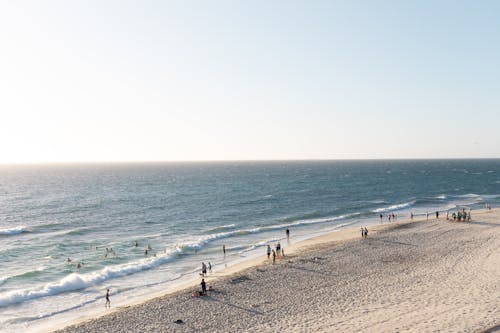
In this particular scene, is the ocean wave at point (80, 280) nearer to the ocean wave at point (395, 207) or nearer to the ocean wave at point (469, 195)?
the ocean wave at point (395, 207)

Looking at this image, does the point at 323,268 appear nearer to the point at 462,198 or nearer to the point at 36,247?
the point at 36,247

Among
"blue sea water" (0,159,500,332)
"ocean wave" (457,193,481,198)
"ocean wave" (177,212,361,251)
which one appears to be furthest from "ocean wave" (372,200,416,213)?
"ocean wave" (457,193,481,198)

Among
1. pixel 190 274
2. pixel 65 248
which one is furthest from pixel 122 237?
pixel 190 274

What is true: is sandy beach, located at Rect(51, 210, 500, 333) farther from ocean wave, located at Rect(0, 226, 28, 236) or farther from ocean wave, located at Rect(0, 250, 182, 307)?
ocean wave, located at Rect(0, 226, 28, 236)

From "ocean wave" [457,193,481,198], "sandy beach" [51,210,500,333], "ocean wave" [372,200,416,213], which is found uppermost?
"sandy beach" [51,210,500,333]

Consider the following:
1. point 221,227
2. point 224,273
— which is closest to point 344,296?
point 224,273

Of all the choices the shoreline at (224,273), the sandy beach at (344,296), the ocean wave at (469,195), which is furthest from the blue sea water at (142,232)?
the sandy beach at (344,296)
